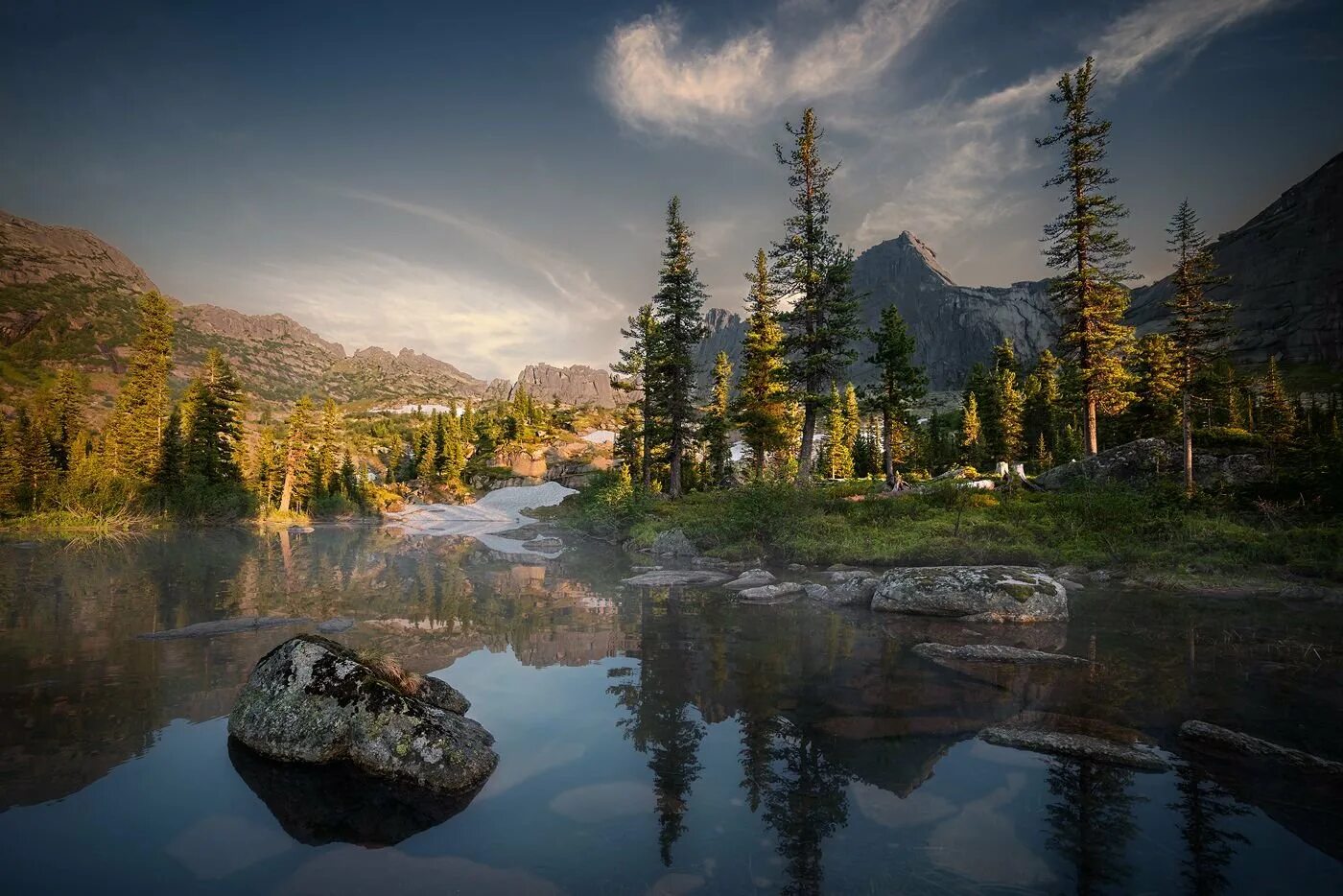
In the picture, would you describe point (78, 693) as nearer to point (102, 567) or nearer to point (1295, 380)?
point (102, 567)

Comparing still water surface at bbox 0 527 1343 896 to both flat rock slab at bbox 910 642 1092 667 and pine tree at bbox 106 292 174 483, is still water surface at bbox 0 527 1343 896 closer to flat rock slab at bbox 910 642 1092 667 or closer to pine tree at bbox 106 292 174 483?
flat rock slab at bbox 910 642 1092 667

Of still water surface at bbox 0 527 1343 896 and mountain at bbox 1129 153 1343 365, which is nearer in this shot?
still water surface at bbox 0 527 1343 896

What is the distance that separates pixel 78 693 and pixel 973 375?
8275cm

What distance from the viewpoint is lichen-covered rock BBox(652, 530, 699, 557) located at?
24766mm

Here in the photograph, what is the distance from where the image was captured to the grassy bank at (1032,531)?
53.8 ft

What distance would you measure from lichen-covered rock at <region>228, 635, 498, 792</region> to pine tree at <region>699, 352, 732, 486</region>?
31599mm

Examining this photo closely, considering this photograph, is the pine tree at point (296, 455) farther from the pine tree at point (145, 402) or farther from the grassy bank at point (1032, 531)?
the grassy bank at point (1032, 531)

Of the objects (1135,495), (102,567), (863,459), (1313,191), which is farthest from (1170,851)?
(1313,191)

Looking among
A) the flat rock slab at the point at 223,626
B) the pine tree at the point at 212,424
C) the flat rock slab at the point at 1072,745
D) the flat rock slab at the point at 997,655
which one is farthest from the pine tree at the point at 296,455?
the flat rock slab at the point at 1072,745

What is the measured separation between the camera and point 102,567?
19219 mm

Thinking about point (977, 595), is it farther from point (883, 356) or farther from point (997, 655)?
point (883, 356)

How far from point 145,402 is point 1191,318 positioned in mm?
69741

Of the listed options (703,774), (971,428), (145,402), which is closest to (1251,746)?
(703,774)

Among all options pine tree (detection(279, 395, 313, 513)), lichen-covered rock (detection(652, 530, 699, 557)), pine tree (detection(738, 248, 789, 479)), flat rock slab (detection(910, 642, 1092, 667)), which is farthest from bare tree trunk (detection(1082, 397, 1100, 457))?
pine tree (detection(279, 395, 313, 513))
